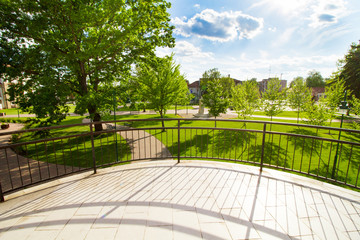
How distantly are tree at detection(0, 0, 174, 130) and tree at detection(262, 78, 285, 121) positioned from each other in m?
13.4

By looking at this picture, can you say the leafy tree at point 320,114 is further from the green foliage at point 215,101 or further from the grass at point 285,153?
the green foliage at point 215,101

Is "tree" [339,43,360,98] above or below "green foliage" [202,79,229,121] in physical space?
above

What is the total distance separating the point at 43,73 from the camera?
33.8 feet

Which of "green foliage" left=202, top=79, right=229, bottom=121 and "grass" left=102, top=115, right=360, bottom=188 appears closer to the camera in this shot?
"grass" left=102, top=115, right=360, bottom=188

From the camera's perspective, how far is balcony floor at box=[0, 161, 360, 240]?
234cm

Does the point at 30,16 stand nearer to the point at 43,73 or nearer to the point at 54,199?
the point at 43,73

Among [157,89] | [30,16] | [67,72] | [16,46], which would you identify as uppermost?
[30,16]

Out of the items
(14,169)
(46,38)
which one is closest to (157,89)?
(46,38)

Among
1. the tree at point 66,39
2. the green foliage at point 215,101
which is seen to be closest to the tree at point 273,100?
the green foliage at point 215,101

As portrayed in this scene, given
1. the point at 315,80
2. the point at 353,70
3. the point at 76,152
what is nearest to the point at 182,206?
the point at 76,152

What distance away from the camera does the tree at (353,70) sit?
89.2 ft

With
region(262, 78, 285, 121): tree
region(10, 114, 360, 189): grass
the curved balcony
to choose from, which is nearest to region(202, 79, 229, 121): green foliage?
region(262, 78, 285, 121): tree

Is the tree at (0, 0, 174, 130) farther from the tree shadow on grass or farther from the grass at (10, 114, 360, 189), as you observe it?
the grass at (10, 114, 360, 189)

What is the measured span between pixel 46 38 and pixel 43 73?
258 centimetres
